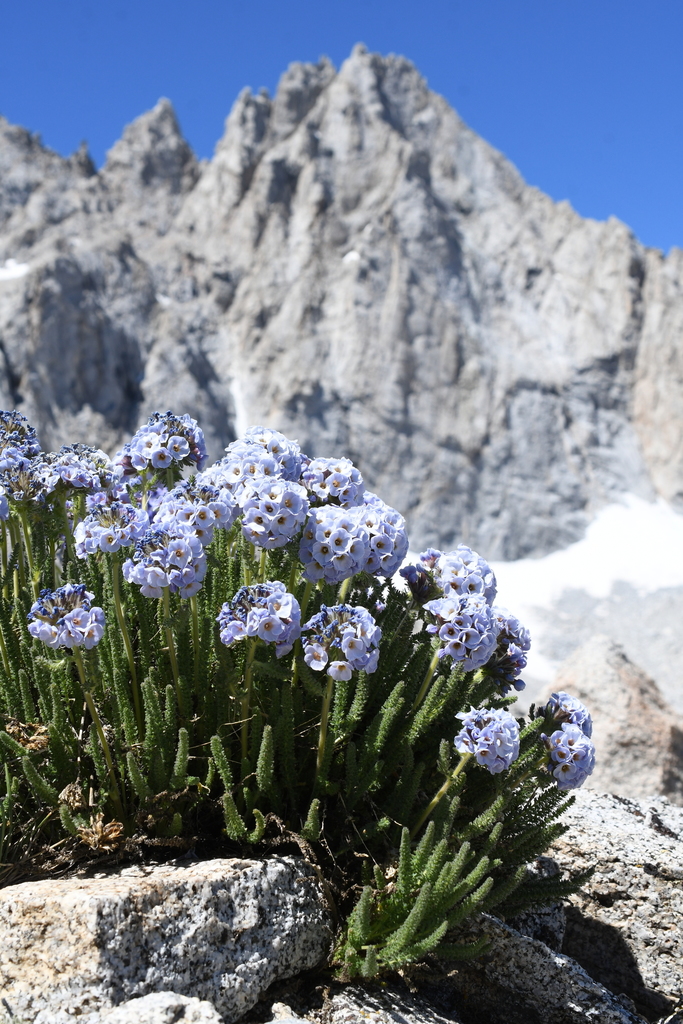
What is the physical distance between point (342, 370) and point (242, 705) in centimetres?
6677

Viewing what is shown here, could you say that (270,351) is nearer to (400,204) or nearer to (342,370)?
(342,370)

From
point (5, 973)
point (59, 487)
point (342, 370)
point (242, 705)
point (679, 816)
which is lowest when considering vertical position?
point (5, 973)

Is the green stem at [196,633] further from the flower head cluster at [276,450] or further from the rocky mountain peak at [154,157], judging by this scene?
the rocky mountain peak at [154,157]

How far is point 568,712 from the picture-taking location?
3508 millimetres

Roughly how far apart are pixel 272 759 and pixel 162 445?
168cm

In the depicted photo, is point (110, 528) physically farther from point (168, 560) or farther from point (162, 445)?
point (162, 445)

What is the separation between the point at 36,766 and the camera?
321 centimetres

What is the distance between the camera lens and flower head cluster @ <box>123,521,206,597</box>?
2.79 meters

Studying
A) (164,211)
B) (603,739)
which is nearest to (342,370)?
(164,211)

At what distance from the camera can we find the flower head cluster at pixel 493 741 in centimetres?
297

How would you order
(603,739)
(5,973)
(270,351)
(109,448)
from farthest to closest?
(270,351) → (109,448) → (603,739) → (5,973)

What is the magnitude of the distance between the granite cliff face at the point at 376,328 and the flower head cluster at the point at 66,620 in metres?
61.2

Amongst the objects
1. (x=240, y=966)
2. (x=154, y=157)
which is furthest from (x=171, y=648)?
(x=154, y=157)

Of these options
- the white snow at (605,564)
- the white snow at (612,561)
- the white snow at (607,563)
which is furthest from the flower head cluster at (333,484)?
the white snow at (612,561)
